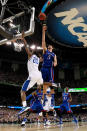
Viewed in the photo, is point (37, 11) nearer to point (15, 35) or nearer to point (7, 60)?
point (15, 35)

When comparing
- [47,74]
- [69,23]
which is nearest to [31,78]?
[47,74]

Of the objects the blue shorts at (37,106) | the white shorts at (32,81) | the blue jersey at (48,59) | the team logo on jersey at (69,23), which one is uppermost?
the team logo on jersey at (69,23)

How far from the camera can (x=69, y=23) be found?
14094 millimetres

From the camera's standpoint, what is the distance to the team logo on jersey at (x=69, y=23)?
12.5 meters

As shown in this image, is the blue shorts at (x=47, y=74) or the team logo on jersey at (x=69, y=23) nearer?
the blue shorts at (x=47, y=74)

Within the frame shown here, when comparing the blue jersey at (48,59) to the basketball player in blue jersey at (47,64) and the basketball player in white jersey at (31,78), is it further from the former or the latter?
the basketball player in white jersey at (31,78)

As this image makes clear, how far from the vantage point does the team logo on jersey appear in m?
12.5

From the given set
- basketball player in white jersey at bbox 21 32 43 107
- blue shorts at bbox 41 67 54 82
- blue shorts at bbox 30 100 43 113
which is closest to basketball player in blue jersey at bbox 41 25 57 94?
blue shorts at bbox 41 67 54 82

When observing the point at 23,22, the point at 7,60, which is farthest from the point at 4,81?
the point at 23,22

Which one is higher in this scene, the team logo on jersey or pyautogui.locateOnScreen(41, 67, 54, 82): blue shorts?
the team logo on jersey

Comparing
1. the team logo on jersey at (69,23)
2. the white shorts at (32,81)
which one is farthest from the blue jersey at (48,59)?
the team logo on jersey at (69,23)

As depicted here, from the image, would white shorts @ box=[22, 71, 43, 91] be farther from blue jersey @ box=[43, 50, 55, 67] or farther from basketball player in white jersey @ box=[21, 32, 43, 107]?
blue jersey @ box=[43, 50, 55, 67]

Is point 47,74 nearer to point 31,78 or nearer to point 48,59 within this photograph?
point 48,59

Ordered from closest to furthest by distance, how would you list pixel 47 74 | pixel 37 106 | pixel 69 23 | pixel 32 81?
1. pixel 37 106
2. pixel 32 81
3. pixel 47 74
4. pixel 69 23
